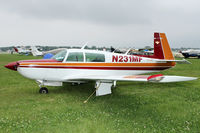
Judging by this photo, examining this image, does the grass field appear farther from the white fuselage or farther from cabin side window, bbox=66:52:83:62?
cabin side window, bbox=66:52:83:62

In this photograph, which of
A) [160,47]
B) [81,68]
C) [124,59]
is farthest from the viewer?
[160,47]

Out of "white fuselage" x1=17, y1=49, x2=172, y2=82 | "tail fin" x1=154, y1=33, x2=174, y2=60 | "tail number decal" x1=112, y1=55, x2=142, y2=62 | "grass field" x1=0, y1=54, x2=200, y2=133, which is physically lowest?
"grass field" x1=0, y1=54, x2=200, y2=133

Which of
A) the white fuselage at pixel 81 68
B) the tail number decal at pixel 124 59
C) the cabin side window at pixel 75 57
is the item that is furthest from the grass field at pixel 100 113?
the tail number decal at pixel 124 59

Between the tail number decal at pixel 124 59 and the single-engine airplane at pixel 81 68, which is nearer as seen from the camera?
the single-engine airplane at pixel 81 68

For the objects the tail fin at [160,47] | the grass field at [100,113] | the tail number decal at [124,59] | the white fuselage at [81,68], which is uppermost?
the tail fin at [160,47]

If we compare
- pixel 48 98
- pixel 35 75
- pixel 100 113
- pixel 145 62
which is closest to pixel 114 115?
pixel 100 113

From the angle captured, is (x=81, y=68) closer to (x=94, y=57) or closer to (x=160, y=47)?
(x=94, y=57)

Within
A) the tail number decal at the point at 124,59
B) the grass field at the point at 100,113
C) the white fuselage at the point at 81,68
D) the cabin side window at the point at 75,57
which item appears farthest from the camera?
the tail number decal at the point at 124,59

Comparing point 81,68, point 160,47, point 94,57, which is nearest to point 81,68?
point 81,68

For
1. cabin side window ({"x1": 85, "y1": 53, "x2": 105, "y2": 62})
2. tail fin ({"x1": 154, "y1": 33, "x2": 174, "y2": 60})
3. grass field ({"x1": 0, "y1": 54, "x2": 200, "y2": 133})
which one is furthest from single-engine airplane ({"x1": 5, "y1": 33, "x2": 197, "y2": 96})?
tail fin ({"x1": 154, "y1": 33, "x2": 174, "y2": 60})

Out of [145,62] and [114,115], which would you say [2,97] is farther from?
[145,62]

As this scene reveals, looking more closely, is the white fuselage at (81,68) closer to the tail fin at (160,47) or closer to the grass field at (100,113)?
the grass field at (100,113)

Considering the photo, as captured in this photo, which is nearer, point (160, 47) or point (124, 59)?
point (124, 59)

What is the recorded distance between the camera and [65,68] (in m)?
6.15
